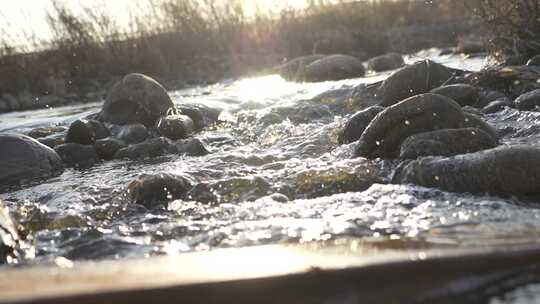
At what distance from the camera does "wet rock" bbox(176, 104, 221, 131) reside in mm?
6021

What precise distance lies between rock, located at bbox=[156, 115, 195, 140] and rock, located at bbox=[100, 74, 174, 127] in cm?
67

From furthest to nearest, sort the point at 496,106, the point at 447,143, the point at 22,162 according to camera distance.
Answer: the point at 496,106 < the point at 22,162 < the point at 447,143

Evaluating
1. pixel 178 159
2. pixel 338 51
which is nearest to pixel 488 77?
pixel 178 159

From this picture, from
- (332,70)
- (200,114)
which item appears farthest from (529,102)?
(332,70)

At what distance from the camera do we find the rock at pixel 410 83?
16.8ft

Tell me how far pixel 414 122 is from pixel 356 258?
243 centimetres

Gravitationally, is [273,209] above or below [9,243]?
below

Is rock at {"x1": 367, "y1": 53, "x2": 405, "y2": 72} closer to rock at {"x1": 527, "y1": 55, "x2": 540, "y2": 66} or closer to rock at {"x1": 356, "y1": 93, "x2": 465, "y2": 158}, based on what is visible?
rock at {"x1": 527, "y1": 55, "x2": 540, "y2": 66}

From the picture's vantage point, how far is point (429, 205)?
2.37m

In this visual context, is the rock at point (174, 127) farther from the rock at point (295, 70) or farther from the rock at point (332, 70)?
the rock at point (295, 70)

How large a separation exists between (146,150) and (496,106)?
2973 mm

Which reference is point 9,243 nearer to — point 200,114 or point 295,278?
point 295,278

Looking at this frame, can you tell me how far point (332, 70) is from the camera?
930cm

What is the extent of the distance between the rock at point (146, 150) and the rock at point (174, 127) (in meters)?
0.48
